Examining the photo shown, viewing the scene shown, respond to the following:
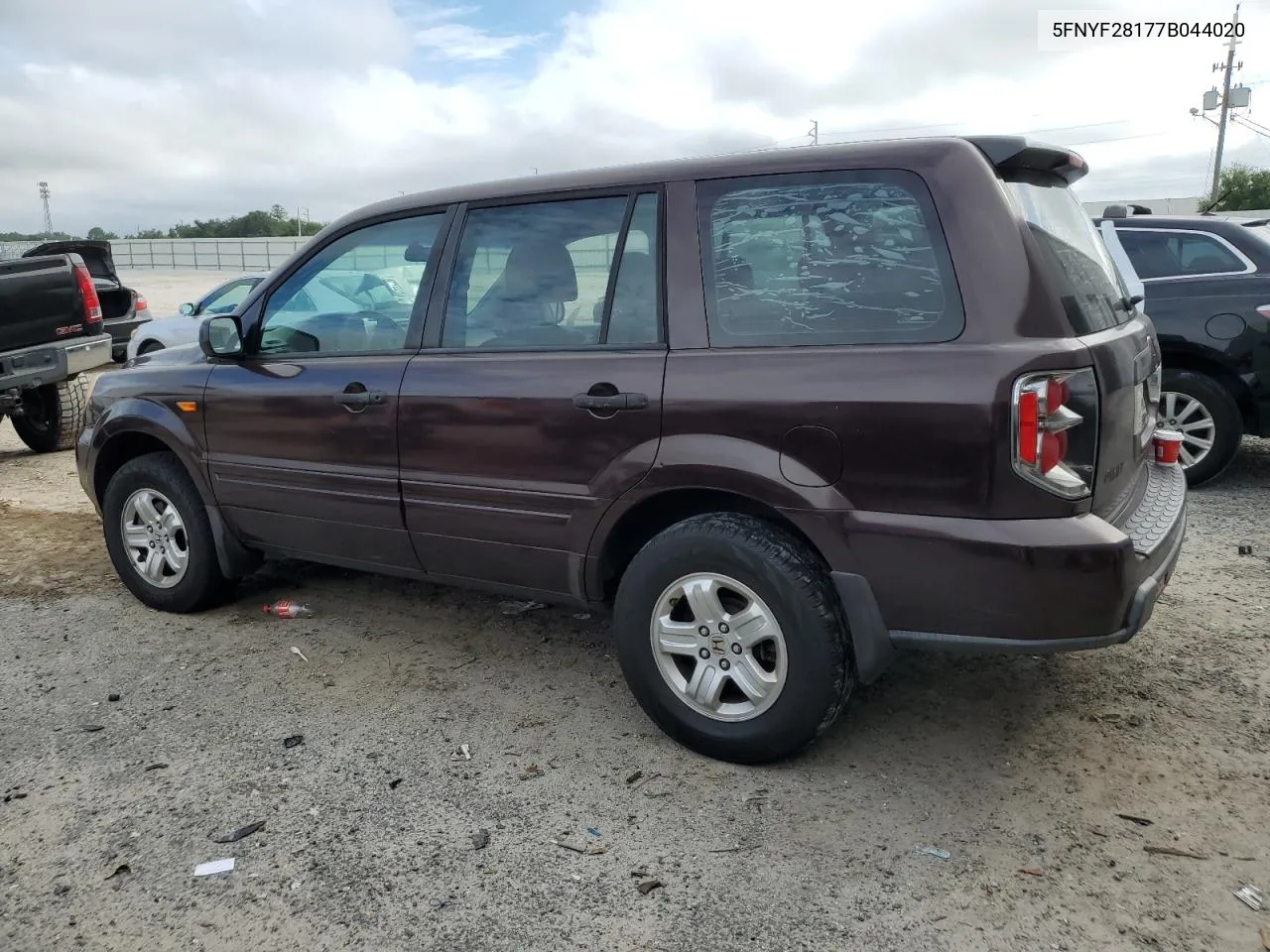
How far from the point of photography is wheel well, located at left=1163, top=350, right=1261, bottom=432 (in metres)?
6.10

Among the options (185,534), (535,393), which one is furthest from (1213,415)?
(185,534)

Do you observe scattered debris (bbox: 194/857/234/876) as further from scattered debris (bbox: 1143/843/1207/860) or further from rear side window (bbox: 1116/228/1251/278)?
rear side window (bbox: 1116/228/1251/278)

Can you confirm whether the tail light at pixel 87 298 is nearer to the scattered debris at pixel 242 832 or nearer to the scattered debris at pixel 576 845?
the scattered debris at pixel 242 832

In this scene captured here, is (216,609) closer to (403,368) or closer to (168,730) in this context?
(168,730)

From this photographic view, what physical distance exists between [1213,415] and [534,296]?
188 inches

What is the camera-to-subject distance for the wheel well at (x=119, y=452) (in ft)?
15.5

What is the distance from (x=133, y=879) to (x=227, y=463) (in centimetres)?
204

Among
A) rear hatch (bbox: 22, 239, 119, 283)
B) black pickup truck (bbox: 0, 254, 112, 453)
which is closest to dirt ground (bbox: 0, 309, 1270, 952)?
black pickup truck (bbox: 0, 254, 112, 453)

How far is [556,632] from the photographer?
4.34 metres

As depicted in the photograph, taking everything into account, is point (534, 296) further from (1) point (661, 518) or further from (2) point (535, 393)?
(1) point (661, 518)

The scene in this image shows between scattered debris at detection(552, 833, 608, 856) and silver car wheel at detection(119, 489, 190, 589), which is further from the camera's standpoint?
silver car wheel at detection(119, 489, 190, 589)

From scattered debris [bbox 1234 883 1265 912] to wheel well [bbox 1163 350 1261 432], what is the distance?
4487 millimetres

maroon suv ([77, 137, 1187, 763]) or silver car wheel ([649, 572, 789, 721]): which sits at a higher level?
maroon suv ([77, 137, 1187, 763])

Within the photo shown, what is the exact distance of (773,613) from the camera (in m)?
2.94
